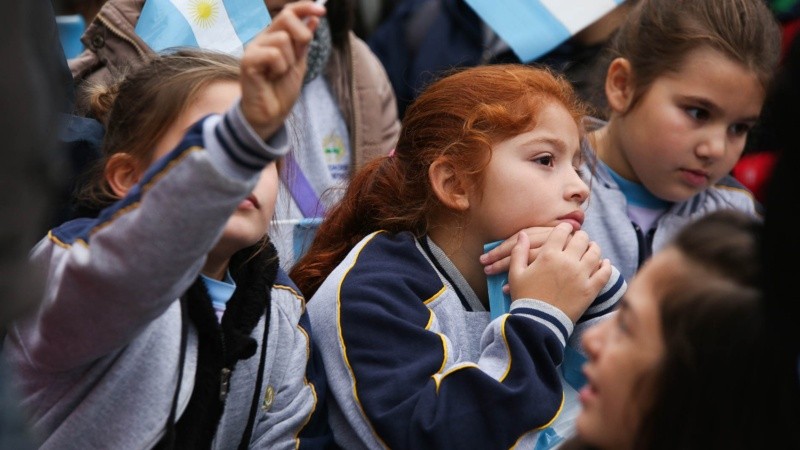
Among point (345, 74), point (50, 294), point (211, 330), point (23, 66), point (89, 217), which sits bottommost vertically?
point (345, 74)

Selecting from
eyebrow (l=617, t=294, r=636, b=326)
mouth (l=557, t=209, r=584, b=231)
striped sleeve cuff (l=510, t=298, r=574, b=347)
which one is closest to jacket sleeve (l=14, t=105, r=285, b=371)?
eyebrow (l=617, t=294, r=636, b=326)

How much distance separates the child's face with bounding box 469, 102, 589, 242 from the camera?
2576mm

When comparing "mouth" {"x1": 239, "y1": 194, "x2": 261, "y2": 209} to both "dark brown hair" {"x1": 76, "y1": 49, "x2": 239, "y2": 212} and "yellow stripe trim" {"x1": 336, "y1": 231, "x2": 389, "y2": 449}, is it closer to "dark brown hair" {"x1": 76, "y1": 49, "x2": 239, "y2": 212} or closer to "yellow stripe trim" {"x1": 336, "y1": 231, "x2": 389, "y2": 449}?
"dark brown hair" {"x1": 76, "y1": 49, "x2": 239, "y2": 212}

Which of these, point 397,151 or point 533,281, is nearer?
point 533,281

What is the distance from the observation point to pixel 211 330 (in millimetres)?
2152

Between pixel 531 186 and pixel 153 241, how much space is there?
1117mm

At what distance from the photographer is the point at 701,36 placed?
10.2ft

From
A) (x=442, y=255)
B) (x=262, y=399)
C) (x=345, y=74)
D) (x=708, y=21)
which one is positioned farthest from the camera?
(x=345, y=74)

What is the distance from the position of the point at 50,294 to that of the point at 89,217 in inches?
17.9

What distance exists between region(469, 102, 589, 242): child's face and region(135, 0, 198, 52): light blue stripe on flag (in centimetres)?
80

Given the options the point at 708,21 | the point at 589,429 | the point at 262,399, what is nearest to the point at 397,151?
the point at 262,399

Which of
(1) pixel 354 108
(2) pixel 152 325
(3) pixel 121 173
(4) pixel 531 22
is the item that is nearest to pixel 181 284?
(2) pixel 152 325

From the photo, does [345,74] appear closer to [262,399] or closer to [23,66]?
[262,399]

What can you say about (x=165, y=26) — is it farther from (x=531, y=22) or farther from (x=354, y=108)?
(x=531, y=22)
